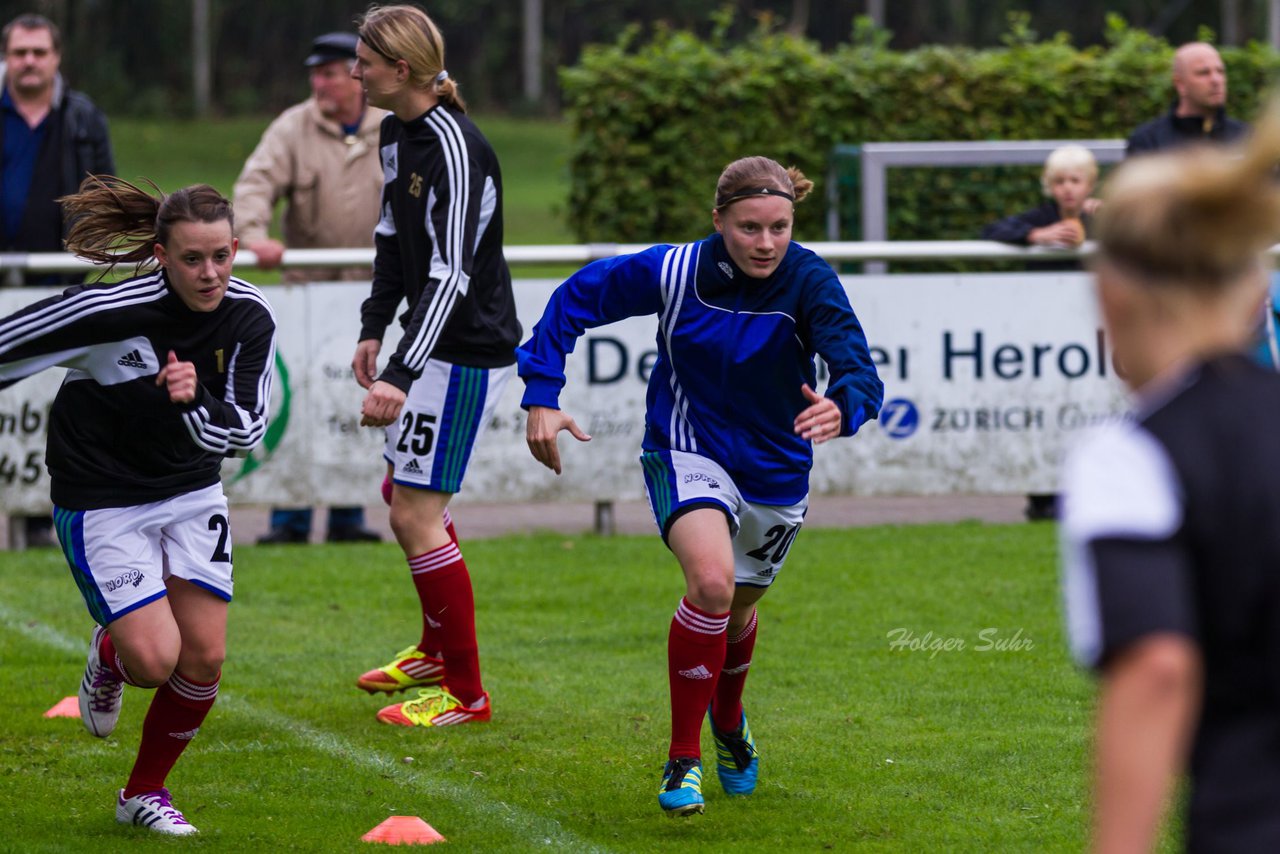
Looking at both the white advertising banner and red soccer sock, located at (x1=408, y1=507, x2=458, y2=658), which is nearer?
red soccer sock, located at (x1=408, y1=507, x2=458, y2=658)

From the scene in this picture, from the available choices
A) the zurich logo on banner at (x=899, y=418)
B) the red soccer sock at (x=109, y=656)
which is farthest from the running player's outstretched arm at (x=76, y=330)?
the zurich logo on banner at (x=899, y=418)

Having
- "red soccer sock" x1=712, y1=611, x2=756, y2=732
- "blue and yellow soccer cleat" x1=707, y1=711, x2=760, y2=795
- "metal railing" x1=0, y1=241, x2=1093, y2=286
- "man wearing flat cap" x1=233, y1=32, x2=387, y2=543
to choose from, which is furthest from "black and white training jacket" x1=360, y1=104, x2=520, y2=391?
"man wearing flat cap" x1=233, y1=32, x2=387, y2=543

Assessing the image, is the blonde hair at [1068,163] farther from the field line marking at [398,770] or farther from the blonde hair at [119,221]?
the blonde hair at [119,221]

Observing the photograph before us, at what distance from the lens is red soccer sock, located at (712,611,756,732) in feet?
17.6

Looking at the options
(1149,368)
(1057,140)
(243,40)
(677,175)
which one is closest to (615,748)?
(1149,368)

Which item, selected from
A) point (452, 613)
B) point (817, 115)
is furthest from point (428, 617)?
point (817, 115)

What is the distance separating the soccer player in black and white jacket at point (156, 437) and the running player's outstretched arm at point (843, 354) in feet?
5.03

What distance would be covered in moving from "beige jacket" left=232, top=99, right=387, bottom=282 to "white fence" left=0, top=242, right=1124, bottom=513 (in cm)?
34

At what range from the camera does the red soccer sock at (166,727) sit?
502 centimetres

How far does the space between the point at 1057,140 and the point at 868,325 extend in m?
4.87

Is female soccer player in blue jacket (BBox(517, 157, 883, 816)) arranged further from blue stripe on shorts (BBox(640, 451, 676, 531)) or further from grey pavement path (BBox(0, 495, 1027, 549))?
grey pavement path (BBox(0, 495, 1027, 549))

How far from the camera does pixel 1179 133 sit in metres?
10.0

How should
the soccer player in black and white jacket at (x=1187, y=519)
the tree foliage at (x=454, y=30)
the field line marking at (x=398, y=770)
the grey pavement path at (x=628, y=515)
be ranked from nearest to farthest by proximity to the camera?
1. the soccer player in black and white jacket at (x=1187, y=519)
2. the field line marking at (x=398, y=770)
3. the grey pavement path at (x=628, y=515)
4. the tree foliage at (x=454, y=30)

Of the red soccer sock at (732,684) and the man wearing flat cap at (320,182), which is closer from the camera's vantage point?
the red soccer sock at (732,684)
